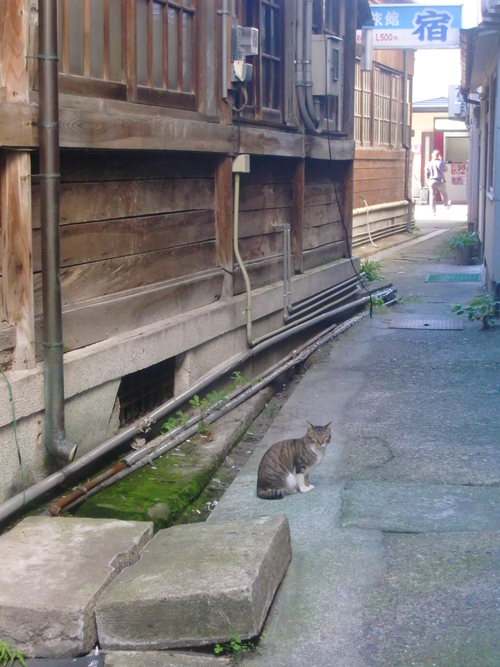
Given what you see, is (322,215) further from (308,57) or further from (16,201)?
(16,201)

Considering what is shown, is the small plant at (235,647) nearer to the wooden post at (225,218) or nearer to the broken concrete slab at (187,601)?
the broken concrete slab at (187,601)

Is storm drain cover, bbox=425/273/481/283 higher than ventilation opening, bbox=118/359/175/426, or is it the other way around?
storm drain cover, bbox=425/273/481/283

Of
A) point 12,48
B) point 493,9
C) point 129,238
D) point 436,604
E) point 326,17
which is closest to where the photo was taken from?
point 436,604

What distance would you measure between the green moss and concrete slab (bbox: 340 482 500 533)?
904mm

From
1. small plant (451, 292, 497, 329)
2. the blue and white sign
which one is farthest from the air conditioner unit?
the blue and white sign

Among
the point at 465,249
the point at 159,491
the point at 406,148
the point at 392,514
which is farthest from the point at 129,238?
the point at 406,148

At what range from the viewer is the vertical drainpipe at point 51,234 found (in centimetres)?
435

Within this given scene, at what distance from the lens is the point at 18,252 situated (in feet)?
14.5

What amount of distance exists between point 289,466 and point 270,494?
8.3 inches

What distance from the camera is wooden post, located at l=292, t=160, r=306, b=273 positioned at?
8969mm

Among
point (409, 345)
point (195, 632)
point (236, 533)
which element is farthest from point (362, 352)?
point (195, 632)

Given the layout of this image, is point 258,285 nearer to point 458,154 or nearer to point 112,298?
point 112,298

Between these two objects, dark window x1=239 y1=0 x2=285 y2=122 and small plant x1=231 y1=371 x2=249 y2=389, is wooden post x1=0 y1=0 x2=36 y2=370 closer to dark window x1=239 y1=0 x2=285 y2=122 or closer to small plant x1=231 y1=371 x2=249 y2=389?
small plant x1=231 y1=371 x2=249 y2=389

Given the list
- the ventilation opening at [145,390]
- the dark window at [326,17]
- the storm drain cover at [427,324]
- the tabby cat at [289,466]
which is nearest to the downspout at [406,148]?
the storm drain cover at [427,324]
